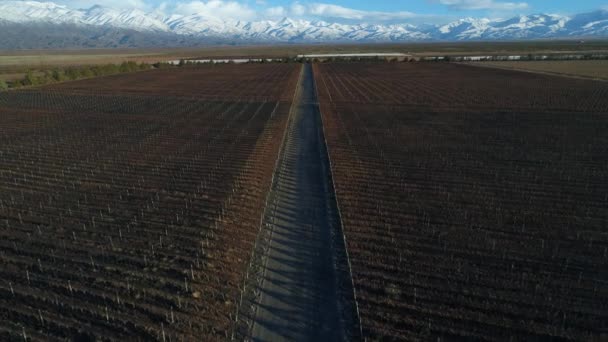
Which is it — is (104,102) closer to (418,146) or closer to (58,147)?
(58,147)

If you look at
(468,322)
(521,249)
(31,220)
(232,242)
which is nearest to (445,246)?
(521,249)

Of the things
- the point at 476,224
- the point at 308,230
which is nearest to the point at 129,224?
Answer: the point at 308,230

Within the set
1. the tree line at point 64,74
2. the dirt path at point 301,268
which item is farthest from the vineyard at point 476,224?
the tree line at point 64,74

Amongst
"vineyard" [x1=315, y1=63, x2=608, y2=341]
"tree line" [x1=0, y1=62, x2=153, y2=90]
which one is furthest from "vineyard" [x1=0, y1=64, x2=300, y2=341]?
"tree line" [x1=0, y1=62, x2=153, y2=90]

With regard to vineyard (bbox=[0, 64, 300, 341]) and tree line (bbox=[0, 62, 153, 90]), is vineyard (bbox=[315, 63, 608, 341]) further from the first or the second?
tree line (bbox=[0, 62, 153, 90])

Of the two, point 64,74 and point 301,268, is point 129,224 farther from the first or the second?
point 64,74

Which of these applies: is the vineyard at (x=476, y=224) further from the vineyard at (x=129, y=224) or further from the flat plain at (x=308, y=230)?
the vineyard at (x=129, y=224)
